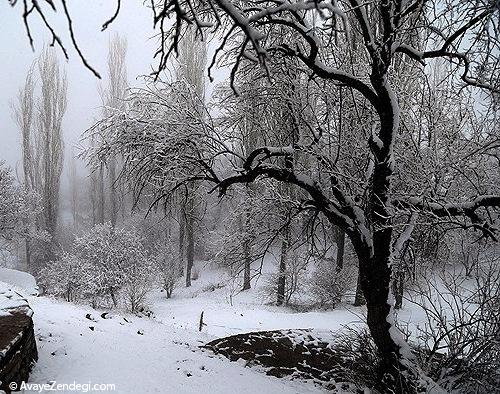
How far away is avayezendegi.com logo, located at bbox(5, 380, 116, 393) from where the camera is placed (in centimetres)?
318

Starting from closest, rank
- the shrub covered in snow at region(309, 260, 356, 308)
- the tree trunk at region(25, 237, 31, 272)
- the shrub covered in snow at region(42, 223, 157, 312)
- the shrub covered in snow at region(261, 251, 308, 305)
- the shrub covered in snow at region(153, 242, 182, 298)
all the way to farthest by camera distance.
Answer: the shrub covered in snow at region(309, 260, 356, 308), the shrub covered in snow at region(42, 223, 157, 312), the shrub covered in snow at region(261, 251, 308, 305), the shrub covered in snow at region(153, 242, 182, 298), the tree trunk at region(25, 237, 31, 272)

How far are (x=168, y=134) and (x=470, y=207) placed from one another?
3369 millimetres

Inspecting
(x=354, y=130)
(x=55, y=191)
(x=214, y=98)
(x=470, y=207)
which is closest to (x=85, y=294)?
(x=55, y=191)

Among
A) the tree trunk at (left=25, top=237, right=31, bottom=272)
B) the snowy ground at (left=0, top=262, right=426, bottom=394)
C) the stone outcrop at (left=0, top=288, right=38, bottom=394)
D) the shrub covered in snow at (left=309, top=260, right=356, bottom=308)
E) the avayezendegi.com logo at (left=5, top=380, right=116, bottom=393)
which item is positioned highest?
the stone outcrop at (left=0, top=288, right=38, bottom=394)

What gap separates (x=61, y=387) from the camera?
3.32 metres

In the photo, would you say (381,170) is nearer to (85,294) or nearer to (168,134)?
(168,134)

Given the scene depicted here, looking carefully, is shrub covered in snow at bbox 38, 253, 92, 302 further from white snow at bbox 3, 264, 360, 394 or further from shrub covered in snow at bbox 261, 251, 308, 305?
white snow at bbox 3, 264, 360, 394

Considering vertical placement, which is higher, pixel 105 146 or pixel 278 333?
pixel 105 146

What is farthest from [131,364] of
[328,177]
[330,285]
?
[330,285]

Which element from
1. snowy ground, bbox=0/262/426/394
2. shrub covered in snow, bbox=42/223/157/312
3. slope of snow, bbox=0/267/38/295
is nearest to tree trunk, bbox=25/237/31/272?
shrub covered in snow, bbox=42/223/157/312

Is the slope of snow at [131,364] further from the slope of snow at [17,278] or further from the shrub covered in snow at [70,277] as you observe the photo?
the shrub covered in snow at [70,277]

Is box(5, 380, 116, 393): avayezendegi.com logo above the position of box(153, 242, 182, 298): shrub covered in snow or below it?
Result: above

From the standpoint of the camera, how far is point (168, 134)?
176 inches

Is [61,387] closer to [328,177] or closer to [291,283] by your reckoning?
[328,177]
